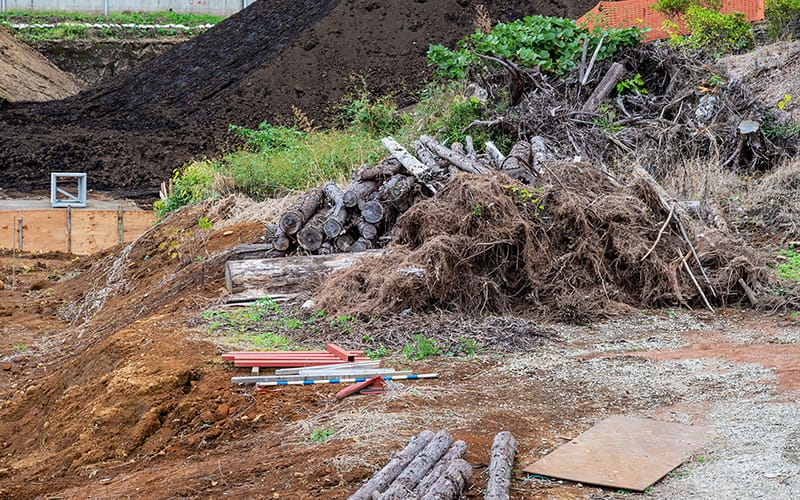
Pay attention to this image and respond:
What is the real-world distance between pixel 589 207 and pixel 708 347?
1804mm

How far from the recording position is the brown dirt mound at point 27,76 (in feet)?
88.1

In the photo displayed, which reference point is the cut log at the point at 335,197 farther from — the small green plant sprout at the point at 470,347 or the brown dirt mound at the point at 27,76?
the brown dirt mound at the point at 27,76

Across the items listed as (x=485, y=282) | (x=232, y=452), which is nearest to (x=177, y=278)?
(x=485, y=282)

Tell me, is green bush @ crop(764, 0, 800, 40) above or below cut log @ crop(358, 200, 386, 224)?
above

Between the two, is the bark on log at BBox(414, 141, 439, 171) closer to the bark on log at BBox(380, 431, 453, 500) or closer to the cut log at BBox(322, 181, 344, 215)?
the cut log at BBox(322, 181, 344, 215)

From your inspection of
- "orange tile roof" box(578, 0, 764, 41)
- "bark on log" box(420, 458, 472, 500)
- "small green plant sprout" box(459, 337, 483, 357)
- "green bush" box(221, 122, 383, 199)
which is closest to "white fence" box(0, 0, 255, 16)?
"orange tile roof" box(578, 0, 764, 41)

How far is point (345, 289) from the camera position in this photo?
770 centimetres

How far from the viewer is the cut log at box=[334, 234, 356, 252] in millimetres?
9195

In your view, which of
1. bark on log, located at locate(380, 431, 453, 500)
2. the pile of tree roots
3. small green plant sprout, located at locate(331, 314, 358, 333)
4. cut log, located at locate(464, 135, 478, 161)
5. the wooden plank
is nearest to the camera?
bark on log, located at locate(380, 431, 453, 500)

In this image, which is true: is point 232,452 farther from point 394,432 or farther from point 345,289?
point 345,289

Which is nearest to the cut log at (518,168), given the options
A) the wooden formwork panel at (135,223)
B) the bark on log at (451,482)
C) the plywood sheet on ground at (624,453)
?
the plywood sheet on ground at (624,453)

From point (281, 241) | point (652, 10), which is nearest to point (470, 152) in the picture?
point (281, 241)

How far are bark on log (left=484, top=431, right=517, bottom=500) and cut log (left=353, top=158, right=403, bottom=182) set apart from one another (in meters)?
4.92

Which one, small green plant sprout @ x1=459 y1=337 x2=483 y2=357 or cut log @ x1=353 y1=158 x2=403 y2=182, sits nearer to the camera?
small green plant sprout @ x1=459 y1=337 x2=483 y2=357
